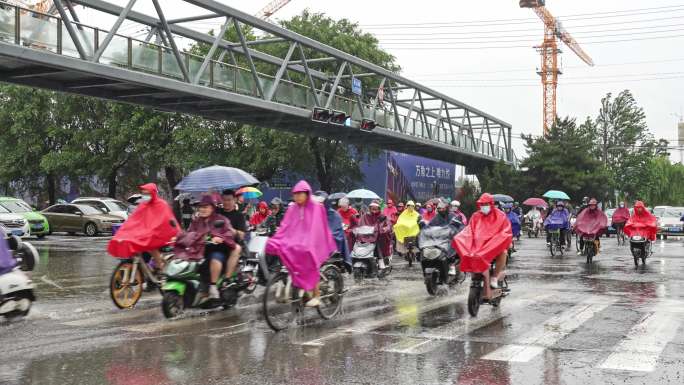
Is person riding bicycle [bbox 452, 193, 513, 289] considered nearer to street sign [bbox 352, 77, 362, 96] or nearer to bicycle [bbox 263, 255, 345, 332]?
bicycle [bbox 263, 255, 345, 332]

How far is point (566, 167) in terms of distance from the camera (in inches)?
1975

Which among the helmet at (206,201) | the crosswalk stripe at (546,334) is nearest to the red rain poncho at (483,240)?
the crosswalk stripe at (546,334)

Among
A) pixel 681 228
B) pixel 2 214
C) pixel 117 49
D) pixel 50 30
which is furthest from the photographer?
pixel 681 228

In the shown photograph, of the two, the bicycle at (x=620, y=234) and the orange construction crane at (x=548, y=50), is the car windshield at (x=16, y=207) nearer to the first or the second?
the bicycle at (x=620, y=234)

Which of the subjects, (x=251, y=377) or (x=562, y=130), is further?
(x=562, y=130)

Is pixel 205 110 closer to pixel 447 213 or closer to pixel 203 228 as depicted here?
pixel 447 213

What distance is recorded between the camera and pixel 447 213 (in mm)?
12695

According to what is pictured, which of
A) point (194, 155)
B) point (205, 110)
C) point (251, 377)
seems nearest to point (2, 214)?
point (205, 110)

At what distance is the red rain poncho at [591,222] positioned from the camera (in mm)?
20519

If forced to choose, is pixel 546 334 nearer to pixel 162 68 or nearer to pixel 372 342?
pixel 372 342

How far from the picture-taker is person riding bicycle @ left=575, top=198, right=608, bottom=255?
2052 cm

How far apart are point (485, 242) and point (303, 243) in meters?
2.66

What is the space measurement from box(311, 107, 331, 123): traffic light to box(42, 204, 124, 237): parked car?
9.62m

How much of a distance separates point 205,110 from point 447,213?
56.1ft
